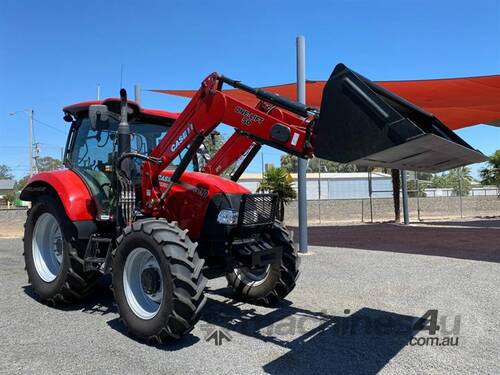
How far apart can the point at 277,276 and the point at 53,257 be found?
311cm

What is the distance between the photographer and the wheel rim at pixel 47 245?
6223 millimetres

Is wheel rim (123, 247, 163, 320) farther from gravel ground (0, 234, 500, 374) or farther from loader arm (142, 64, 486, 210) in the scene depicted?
Answer: loader arm (142, 64, 486, 210)

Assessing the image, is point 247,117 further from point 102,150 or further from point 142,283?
point 102,150

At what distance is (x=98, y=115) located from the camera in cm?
545

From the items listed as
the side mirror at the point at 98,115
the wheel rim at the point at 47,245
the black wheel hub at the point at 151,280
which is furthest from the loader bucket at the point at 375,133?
the wheel rim at the point at 47,245

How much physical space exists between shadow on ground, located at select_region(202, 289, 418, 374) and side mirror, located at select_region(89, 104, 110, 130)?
261cm

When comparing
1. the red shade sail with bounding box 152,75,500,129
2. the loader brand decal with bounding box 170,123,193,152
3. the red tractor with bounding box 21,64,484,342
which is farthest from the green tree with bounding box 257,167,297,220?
the loader brand decal with bounding box 170,123,193,152

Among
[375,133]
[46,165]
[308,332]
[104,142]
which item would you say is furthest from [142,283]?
[46,165]

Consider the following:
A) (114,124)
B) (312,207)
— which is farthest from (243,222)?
(312,207)

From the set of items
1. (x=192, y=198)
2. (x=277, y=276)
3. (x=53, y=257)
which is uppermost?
(x=192, y=198)

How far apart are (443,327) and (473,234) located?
34.3 ft

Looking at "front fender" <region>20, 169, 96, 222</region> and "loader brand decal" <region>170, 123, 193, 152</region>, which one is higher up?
"loader brand decal" <region>170, 123, 193, 152</region>

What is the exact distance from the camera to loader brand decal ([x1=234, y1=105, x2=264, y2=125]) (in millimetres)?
4535

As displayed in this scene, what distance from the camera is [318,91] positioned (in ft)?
41.5
